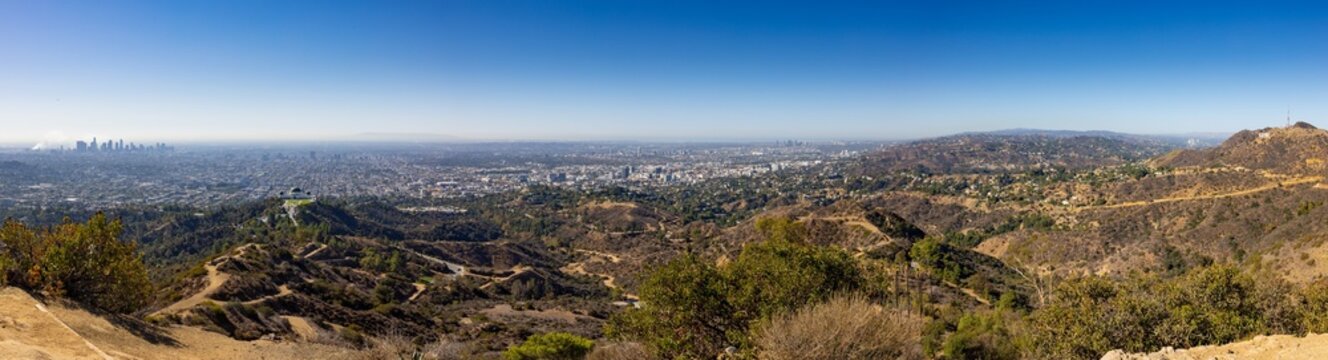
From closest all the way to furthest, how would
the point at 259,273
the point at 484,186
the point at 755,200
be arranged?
the point at 259,273
the point at 755,200
the point at 484,186

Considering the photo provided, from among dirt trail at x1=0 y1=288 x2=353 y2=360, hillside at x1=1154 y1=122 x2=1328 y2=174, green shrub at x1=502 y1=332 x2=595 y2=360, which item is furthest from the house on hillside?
hillside at x1=1154 y1=122 x2=1328 y2=174

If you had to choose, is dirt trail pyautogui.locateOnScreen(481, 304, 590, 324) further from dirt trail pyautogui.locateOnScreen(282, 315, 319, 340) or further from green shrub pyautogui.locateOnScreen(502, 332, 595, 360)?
green shrub pyautogui.locateOnScreen(502, 332, 595, 360)

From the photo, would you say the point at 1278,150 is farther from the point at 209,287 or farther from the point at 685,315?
the point at 209,287

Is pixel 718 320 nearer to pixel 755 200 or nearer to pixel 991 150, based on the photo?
pixel 755 200

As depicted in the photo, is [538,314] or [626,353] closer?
[626,353]

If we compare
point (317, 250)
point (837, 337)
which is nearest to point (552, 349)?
point (837, 337)

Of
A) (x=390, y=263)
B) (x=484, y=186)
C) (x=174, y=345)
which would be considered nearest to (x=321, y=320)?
(x=174, y=345)
